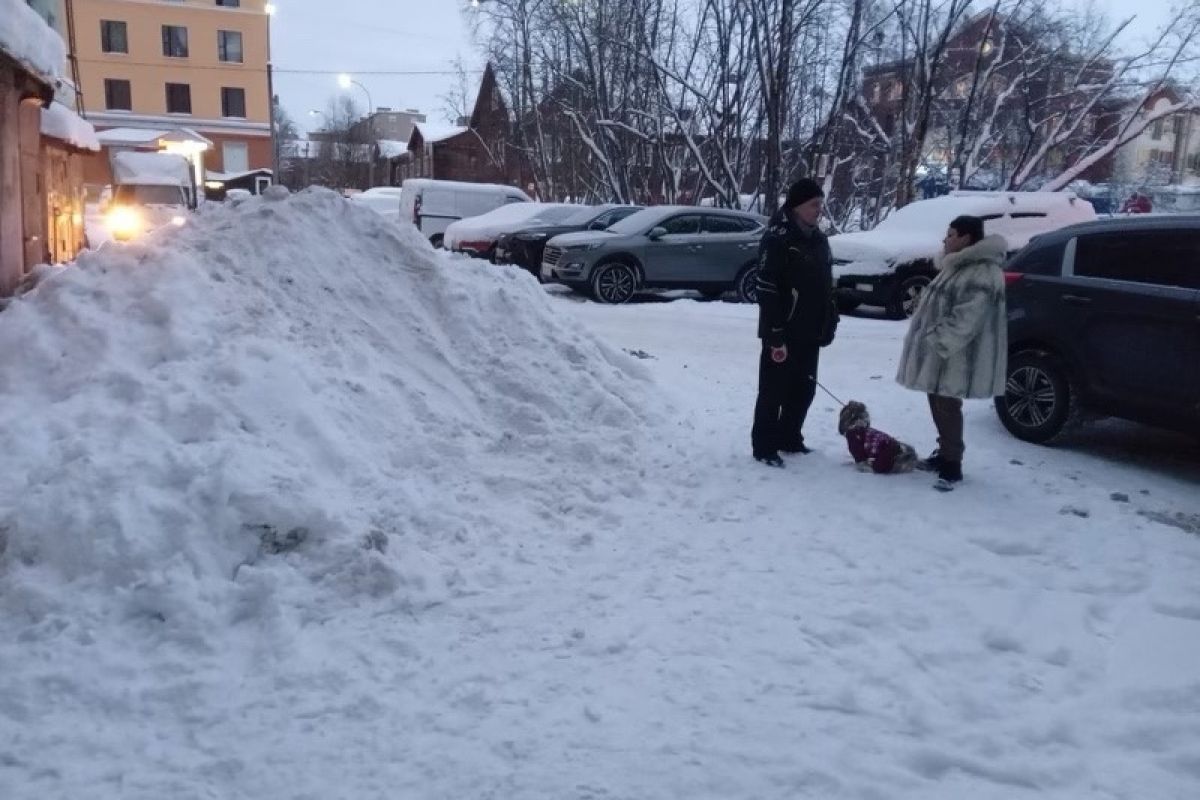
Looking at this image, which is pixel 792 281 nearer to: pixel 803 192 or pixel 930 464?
pixel 803 192

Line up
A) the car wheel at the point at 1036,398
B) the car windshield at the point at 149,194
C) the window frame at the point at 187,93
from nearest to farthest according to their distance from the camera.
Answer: the car wheel at the point at 1036,398, the car windshield at the point at 149,194, the window frame at the point at 187,93

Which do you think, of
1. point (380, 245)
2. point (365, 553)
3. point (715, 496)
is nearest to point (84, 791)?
point (365, 553)

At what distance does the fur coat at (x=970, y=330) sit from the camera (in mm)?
5660

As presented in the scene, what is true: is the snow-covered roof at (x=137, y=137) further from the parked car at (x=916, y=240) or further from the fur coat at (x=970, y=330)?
the fur coat at (x=970, y=330)

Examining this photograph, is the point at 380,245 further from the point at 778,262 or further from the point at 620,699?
the point at 620,699

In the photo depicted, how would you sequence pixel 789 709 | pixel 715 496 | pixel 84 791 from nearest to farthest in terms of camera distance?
pixel 84 791, pixel 789 709, pixel 715 496

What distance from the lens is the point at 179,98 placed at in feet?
172

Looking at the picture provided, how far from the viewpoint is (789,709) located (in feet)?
10.8

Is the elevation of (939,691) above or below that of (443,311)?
below

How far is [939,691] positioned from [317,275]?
189 inches

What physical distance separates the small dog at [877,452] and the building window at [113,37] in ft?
184

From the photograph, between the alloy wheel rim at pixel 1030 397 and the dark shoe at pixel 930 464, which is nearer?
the dark shoe at pixel 930 464

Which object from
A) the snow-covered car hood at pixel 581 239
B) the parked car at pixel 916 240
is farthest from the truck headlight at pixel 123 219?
the parked car at pixel 916 240

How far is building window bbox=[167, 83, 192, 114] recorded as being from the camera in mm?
52000
